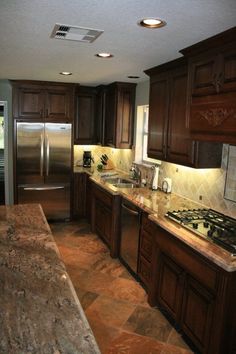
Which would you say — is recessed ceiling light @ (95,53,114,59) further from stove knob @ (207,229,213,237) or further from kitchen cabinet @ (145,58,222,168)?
stove knob @ (207,229,213,237)

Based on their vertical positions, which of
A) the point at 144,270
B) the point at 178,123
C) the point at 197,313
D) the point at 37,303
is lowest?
the point at 144,270

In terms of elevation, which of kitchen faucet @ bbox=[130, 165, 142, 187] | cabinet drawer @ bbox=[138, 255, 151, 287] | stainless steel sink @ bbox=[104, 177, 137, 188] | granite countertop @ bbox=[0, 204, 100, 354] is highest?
kitchen faucet @ bbox=[130, 165, 142, 187]

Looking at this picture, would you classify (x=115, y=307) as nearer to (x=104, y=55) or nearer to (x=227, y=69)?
(x=227, y=69)

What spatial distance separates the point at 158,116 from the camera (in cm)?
352

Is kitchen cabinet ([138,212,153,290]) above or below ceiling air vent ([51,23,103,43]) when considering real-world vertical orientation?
below

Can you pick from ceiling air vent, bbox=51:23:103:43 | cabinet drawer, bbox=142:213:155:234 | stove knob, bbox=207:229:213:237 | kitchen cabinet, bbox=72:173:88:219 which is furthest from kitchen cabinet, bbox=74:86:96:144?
stove knob, bbox=207:229:213:237

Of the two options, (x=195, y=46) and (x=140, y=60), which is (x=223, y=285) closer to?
(x=195, y=46)

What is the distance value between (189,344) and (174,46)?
8.03ft

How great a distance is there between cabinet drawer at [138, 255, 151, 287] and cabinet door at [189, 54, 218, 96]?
174 cm

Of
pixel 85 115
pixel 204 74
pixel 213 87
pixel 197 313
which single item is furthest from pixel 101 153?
pixel 197 313

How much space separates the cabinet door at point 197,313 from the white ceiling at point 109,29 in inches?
70.7

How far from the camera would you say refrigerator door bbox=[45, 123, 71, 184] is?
17.0ft

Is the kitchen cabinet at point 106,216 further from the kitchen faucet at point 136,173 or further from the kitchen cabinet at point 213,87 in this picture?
the kitchen cabinet at point 213,87

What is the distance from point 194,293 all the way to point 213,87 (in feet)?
5.09
